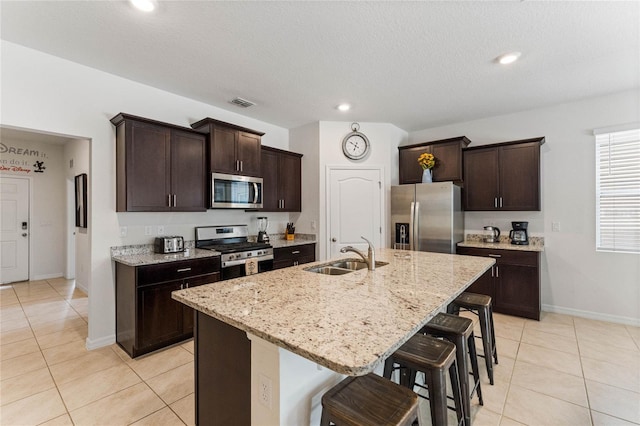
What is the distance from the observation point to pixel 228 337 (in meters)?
1.43

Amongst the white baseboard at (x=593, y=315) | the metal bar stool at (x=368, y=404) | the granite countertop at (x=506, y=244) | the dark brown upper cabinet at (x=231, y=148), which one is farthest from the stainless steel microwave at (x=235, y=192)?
the white baseboard at (x=593, y=315)

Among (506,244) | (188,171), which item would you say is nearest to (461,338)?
(506,244)

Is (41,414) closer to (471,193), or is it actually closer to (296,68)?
(296,68)

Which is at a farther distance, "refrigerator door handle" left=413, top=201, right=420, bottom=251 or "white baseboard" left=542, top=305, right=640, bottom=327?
"refrigerator door handle" left=413, top=201, right=420, bottom=251

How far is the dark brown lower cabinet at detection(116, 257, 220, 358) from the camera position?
2.62 metres

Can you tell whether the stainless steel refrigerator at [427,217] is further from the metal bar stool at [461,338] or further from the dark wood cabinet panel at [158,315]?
the dark wood cabinet panel at [158,315]

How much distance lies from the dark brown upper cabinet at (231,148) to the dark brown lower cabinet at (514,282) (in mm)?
3183

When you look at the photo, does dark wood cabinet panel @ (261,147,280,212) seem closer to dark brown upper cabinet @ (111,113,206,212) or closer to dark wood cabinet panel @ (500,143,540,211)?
dark brown upper cabinet @ (111,113,206,212)

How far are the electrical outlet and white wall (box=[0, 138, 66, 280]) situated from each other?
6.52m

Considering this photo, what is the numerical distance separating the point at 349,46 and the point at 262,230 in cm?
266

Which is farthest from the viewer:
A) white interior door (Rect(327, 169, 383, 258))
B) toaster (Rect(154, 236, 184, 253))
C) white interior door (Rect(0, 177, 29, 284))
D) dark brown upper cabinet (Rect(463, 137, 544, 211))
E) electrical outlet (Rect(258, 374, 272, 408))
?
white interior door (Rect(0, 177, 29, 284))

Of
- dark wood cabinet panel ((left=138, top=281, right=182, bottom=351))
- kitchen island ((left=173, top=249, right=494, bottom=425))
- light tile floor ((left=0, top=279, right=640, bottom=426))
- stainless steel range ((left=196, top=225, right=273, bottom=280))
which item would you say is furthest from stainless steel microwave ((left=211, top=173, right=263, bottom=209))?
kitchen island ((left=173, top=249, right=494, bottom=425))

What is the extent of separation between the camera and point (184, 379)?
2.33m

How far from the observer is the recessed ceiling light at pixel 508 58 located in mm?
2531
